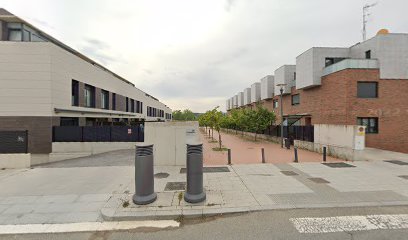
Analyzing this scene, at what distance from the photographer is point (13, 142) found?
10.5m

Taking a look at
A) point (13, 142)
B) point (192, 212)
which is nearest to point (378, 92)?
point (192, 212)

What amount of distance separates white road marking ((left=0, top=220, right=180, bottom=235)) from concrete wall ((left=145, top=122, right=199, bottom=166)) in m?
5.49

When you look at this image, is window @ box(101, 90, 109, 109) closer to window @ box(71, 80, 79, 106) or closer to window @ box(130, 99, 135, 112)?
window @ box(71, 80, 79, 106)

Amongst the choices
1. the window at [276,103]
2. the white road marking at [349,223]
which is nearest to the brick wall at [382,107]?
the white road marking at [349,223]

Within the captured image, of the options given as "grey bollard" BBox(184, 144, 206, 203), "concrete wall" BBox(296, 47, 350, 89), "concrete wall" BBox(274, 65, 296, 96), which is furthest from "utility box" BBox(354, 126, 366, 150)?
"concrete wall" BBox(274, 65, 296, 96)

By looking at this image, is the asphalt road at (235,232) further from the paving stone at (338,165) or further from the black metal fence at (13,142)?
the black metal fence at (13,142)

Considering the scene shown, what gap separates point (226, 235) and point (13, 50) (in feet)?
65.7

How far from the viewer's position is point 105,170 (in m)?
9.50

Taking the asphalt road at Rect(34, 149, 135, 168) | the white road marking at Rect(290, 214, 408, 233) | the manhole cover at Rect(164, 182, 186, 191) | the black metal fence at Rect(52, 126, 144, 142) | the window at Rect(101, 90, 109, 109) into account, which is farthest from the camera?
the window at Rect(101, 90, 109, 109)

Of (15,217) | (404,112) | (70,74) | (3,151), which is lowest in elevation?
(15,217)

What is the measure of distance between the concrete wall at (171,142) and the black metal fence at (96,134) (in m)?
6.65

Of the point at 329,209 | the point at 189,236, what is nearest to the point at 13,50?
the point at 189,236

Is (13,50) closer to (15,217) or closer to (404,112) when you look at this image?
(15,217)

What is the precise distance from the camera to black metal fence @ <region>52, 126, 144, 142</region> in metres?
15.2
